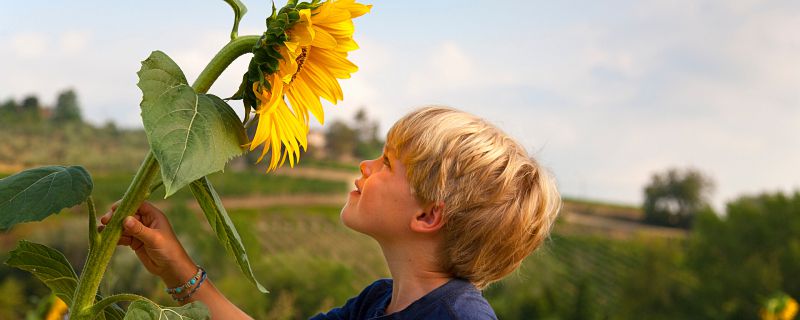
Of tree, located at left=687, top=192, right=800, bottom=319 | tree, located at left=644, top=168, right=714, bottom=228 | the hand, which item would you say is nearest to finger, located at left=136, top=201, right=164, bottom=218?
the hand

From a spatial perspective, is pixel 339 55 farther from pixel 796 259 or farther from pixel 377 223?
pixel 796 259

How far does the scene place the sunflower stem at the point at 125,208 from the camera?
1072 millimetres

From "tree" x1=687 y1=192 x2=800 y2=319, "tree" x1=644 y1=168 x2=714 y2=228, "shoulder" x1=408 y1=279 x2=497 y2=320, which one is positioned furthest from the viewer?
"tree" x1=644 y1=168 x2=714 y2=228

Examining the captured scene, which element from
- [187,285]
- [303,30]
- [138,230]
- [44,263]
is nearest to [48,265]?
[44,263]

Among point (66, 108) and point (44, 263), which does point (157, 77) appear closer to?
point (44, 263)

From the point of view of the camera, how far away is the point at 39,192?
1.04m

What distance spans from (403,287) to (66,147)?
105 ft

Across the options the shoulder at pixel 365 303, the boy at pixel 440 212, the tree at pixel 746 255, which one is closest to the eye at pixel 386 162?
the boy at pixel 440 212

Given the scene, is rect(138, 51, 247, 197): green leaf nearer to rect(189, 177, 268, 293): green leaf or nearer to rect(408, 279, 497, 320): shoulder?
rect(189, 177, 268, 293): green leaf

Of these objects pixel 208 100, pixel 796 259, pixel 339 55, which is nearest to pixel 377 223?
pixel 339 55

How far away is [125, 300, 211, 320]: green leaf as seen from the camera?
1062 millimetres

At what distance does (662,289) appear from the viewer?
1412 inches

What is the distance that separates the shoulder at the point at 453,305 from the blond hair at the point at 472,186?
0.04 metres

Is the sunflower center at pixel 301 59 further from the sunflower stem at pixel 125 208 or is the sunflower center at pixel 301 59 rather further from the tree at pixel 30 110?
the tree at pixel 30 110
